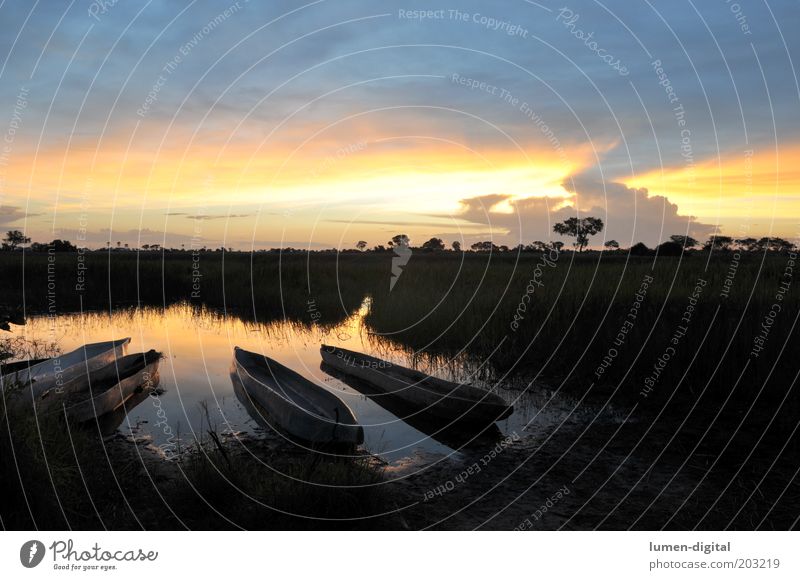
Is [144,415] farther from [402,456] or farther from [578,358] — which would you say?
[578,358]

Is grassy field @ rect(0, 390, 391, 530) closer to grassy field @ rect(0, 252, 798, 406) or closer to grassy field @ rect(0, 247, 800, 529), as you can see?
grassy field @ rect(0, 247, 800, 529)

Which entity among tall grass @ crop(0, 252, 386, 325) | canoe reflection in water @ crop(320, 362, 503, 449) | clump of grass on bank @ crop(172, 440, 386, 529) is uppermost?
tall grass @ crop(0, 252, 386, 325)

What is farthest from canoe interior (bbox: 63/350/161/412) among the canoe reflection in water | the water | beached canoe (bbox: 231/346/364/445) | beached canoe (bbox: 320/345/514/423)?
the canoe reflection in water

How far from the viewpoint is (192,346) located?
21047 millimetres

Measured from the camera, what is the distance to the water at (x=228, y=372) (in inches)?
442

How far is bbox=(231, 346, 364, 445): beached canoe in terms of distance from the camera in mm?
10055

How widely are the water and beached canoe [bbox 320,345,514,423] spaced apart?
1.38 ft

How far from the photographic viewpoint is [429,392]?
12.7 metres

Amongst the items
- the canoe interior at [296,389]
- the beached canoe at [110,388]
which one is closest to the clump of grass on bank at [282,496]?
the canoe interior at [296,389]

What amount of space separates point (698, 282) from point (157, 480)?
15.8 meters

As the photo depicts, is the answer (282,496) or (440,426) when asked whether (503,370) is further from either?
(282,496)

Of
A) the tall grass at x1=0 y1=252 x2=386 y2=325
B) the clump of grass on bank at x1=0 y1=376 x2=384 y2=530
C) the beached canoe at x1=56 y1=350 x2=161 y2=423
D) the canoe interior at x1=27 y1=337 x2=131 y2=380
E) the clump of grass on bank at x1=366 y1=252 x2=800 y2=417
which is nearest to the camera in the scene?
the clump of grass on bank at x1=0 y1=376 x2=384 y2=530

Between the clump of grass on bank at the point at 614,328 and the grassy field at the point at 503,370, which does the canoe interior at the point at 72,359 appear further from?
the clump of grass on bank at the point at 614,328

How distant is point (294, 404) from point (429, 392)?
3.08 metres
